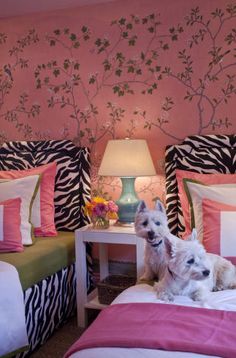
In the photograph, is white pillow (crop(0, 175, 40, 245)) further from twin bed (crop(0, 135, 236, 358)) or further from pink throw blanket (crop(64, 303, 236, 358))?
pink throw blanket (crop(64, 303, 236, 358))

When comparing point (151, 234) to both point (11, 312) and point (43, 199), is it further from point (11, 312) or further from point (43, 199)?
point (43, 199)

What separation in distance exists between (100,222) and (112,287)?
428 millimetres

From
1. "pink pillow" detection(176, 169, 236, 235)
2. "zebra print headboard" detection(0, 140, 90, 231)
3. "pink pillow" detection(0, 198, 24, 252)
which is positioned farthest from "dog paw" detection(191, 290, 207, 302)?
"zebra print headboard" detection(0, 140, 90, 231)

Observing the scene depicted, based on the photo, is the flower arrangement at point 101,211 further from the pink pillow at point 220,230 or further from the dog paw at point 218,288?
the dog paw at point 218,288

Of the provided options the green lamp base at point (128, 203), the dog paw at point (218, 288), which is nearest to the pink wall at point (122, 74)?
the green lamp base at point (128, 203)

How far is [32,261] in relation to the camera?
2.06m

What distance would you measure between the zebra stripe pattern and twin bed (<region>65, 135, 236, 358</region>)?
69cm

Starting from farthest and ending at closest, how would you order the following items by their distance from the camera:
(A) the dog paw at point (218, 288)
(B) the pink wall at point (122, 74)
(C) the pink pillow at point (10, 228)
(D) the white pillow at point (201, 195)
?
1. (B) the pink wall at point (122, 74)
2. (C) the pink pillow at point (10, 228)
3. (D) the white pillow at point (201, 195)
4. (A) the dog paw at point (218, 288)

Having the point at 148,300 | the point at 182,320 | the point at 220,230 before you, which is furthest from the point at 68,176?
the point at 182,320

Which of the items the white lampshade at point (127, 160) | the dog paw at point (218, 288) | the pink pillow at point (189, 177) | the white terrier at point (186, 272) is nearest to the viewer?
the white terrier at point (186, 272)

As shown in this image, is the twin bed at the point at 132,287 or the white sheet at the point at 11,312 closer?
the twin bed at the point at 132,287

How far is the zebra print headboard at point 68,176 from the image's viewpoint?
2734 millimetres

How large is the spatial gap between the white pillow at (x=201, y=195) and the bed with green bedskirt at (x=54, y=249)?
0.89 metres

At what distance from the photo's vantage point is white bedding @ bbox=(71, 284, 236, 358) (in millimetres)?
1078
